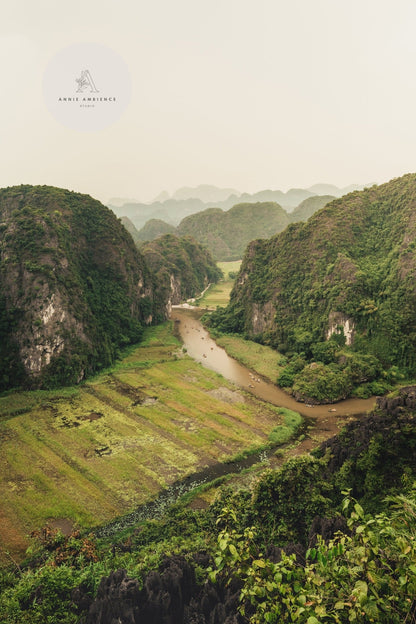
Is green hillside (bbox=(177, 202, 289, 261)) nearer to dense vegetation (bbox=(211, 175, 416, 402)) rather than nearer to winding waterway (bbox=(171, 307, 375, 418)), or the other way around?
winding waterway (bbox=(171, 307, 375, 418))

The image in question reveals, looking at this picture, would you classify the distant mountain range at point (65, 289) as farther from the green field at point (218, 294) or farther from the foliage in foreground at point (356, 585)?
the foliage in foreground at point (356, 585)

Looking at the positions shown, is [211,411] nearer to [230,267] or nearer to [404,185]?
[404,185]

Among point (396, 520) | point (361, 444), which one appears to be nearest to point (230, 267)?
point (361, 444)

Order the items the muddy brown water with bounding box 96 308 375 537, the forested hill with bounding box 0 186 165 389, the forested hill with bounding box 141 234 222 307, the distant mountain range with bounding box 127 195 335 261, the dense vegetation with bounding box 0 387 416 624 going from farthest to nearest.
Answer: the distant mountain range with bounding box 127 195 335 261
the forested hill with bounding box 141 234 222 307
the forested hill with bounding box 0 186 165 389
the muddy brown water with bounding box 96 308 375 537
the dense vegetation with bounding box 0 387 416 624

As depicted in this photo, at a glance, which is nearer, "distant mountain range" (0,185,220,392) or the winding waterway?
the winding waterway

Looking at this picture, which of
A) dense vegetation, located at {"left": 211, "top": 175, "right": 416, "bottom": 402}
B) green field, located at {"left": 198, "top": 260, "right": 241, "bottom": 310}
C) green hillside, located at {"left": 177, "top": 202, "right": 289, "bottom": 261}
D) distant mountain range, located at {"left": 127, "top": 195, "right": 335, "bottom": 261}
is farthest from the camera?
green hillside, located at {"left": 177, "top": 202, "right": 289, "bottom": 261}

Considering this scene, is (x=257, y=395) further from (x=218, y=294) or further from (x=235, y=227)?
(x=235, y=227)

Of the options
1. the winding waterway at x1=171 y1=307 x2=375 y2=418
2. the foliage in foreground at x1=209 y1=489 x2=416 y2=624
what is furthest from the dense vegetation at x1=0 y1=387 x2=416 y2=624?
the winding waterway at x1=171 y1=307 x2=375 y2=418

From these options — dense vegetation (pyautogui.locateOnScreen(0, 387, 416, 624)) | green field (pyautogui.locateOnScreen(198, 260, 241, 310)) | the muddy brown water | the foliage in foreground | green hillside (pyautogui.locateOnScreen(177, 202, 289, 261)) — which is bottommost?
the muddy brown water
